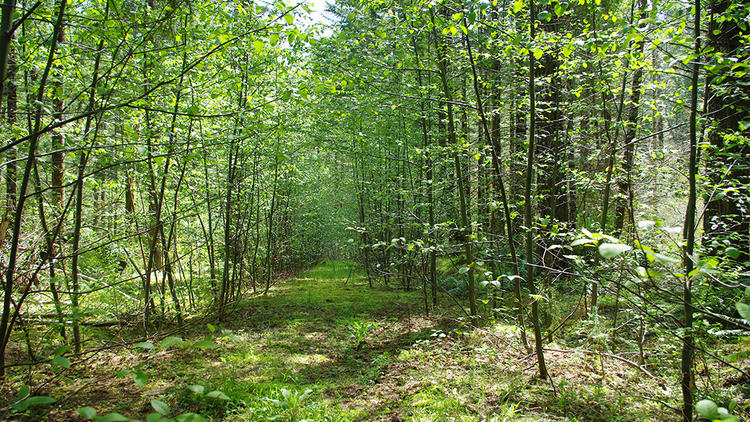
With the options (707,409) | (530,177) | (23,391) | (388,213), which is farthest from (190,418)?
(388,213)

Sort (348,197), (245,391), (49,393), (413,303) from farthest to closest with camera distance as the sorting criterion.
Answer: (348,197)
(413,303)
(245,391)
(49,393)

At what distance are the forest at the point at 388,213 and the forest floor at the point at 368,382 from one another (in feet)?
0.11

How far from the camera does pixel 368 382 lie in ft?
13.6

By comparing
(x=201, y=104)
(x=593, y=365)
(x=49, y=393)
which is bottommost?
(x=593, y=365)

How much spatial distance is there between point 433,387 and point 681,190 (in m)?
3.38

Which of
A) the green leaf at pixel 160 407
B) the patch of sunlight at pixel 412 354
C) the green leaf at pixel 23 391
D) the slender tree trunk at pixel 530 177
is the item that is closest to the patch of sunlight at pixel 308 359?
the patch of sunlight at pixel 412 354

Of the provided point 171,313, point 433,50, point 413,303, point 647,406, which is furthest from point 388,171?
point 647,406

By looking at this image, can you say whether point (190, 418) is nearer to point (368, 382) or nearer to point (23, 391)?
point (23, 391)

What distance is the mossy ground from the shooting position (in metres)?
3.16

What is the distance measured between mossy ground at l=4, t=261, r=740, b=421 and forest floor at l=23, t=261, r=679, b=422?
13 millimetres

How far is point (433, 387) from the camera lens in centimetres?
366

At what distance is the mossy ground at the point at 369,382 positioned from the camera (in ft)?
10.4

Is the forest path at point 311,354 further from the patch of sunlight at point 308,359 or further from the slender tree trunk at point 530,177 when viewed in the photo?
the slender tree trunk at point 530,177

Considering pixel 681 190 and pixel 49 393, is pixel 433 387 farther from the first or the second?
pixel 49 393
